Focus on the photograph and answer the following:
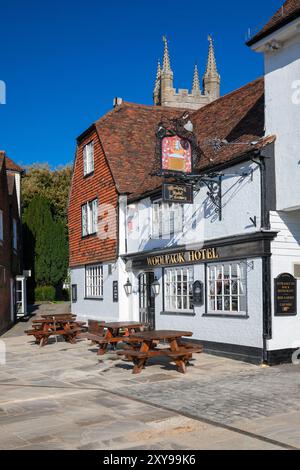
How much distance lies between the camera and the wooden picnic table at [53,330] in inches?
657

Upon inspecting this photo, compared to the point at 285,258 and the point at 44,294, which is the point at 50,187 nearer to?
the point at 44,294

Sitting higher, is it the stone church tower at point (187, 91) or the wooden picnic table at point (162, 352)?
the stone church tower at point (187, 91)

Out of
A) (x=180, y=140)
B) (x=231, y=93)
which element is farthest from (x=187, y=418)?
(x=231, y=93)

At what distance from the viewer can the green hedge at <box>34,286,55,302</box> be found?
121 feet

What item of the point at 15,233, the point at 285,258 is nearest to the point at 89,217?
the point at 15,233

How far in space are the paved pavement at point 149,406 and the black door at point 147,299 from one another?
3961mm

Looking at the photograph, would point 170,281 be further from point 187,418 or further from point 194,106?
point 194,106

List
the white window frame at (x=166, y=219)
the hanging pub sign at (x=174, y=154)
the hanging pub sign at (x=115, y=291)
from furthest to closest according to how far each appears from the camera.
Result: the hanging pub sign at (x=115, y=291) < the white window frame at (x=166, y=219) < the hanging pub sign at (x=174, y=154)

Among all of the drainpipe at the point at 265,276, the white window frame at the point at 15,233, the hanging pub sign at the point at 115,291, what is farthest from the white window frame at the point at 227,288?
the white window frame at the point at 15,233

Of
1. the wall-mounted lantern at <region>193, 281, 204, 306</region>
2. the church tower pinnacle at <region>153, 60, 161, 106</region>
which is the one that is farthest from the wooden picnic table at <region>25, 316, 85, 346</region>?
the church tower pinnacle at <region>153, 60, 161, 106</region>

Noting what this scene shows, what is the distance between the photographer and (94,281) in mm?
21219

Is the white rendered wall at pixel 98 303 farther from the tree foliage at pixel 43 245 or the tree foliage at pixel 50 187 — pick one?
the tree foliage at pixel 50 187

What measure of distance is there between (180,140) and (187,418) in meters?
7.84

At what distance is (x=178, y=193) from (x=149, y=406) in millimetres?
6520
